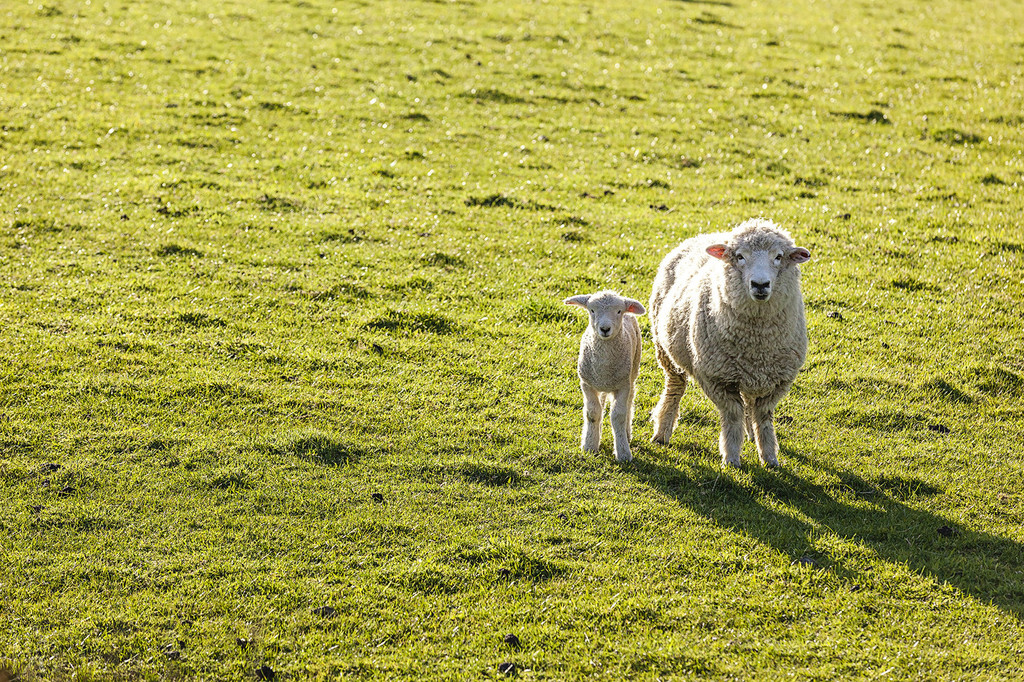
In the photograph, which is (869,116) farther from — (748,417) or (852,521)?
(852,521)

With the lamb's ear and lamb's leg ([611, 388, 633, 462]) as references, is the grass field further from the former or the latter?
the lamb's ear

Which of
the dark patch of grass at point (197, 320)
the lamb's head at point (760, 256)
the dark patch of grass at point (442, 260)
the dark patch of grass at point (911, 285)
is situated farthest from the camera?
the dark patch of grass at point (442, 260)

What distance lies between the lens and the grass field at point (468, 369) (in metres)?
6.56

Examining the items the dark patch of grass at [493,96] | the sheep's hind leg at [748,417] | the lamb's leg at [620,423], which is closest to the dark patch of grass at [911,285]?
the sheep's hind leg at [748,417]

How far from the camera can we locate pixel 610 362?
8.34 meters

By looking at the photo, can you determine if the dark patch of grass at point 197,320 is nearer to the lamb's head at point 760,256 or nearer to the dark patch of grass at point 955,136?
the lamb's head at point 760,256

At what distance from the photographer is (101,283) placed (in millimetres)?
11906

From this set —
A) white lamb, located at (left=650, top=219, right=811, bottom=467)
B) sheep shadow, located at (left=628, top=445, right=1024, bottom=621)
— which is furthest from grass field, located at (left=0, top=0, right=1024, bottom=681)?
white lamb, located at (left=650, top=219, right=811, bottom=467)

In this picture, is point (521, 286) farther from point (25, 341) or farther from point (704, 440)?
point (25, 341)

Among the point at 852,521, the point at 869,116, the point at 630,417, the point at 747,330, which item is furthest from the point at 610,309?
the point at 869,116

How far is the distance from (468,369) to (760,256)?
12.0ft

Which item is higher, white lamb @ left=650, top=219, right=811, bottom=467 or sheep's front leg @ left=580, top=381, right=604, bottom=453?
white lamb @ left=650, top=219, right=811, bottom=467

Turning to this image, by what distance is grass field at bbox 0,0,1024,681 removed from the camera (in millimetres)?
6562

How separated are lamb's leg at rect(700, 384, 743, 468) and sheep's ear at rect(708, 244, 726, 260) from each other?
1166 millimetres
